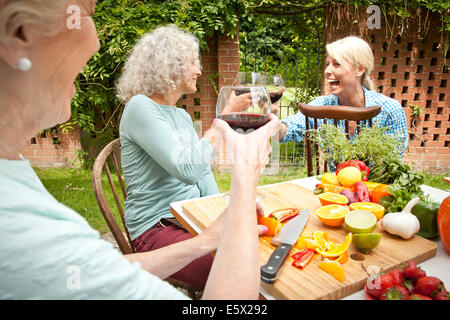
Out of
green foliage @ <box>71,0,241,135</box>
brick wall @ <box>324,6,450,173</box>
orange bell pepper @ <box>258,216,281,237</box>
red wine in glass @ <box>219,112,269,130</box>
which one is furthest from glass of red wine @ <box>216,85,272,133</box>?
brick wall @ <box>324,6,450,173</box>

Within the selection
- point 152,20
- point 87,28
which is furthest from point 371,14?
point 87,28

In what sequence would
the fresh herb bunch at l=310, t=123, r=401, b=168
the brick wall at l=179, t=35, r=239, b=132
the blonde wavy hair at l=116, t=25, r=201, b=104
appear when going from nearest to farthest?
the fresh herb bunch at l=310, t=123, r=401, b=168, the blonde wavy hair at l=116, t=25, r=201, b=104, the brick wall at l=179, t=35, r=239, b=132

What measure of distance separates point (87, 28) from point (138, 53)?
143 centimetres

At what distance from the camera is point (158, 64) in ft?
6.63

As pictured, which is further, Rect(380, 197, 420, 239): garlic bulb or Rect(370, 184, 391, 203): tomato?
Rect(370, 184, 391, 203): tomato

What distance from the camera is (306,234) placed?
3.62ft

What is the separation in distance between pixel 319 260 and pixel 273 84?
70 cm

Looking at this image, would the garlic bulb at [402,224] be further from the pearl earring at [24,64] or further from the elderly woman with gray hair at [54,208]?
the pearl earring at [24,64]

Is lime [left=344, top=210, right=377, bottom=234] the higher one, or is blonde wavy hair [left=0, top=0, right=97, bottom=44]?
blonde wavy hair [left=0, top=0, right=97, bottom=44]

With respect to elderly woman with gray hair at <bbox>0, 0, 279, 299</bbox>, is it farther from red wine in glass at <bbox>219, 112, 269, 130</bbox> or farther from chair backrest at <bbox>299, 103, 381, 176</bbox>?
chair backrest at <bbox>299, 103, 381, 176</bbox>

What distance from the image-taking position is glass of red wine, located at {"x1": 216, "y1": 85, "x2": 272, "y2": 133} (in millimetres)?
959

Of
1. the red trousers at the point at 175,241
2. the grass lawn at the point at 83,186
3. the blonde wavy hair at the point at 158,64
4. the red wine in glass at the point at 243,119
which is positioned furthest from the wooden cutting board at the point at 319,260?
the grass lawn at the point at 83,186

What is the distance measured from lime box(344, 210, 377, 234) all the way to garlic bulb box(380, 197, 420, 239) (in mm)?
58
